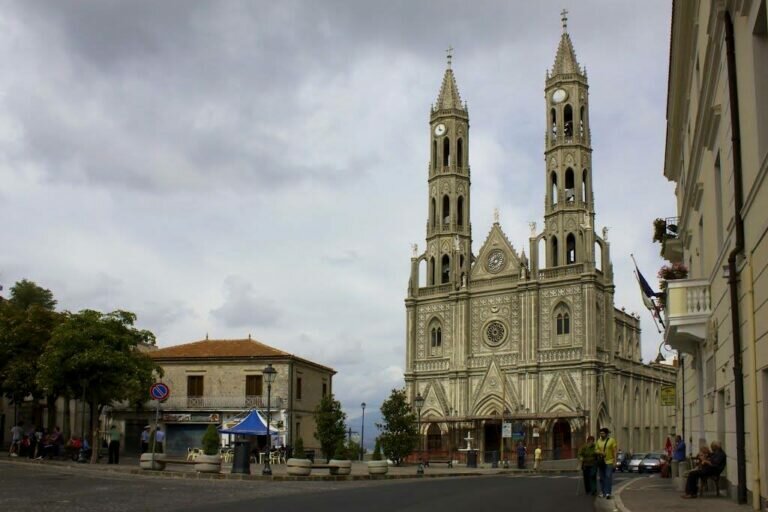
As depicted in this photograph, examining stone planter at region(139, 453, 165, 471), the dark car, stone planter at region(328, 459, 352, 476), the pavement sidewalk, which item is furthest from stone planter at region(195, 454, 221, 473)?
the dark car

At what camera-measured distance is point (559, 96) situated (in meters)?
69.1


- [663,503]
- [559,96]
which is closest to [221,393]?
[559,96]

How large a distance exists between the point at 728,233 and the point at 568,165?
52.2 meters

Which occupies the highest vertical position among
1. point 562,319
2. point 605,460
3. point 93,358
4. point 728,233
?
point 562,319

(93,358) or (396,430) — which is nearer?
(93,358)

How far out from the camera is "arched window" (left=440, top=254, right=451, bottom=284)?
7162cm

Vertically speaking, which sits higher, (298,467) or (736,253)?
(736,253)

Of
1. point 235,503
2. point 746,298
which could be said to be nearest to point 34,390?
point 235,503

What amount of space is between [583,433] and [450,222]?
68.3ft

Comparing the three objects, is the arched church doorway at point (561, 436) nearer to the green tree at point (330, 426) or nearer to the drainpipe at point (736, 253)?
the green tree at point (330, 426)

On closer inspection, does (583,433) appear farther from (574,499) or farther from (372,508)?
(372,508)

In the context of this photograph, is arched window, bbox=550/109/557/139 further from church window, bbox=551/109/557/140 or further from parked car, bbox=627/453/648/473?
parked car, bbox=627/453/648/473

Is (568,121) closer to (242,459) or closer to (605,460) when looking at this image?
(242,459)

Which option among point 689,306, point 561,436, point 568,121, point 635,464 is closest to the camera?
point 689,306
